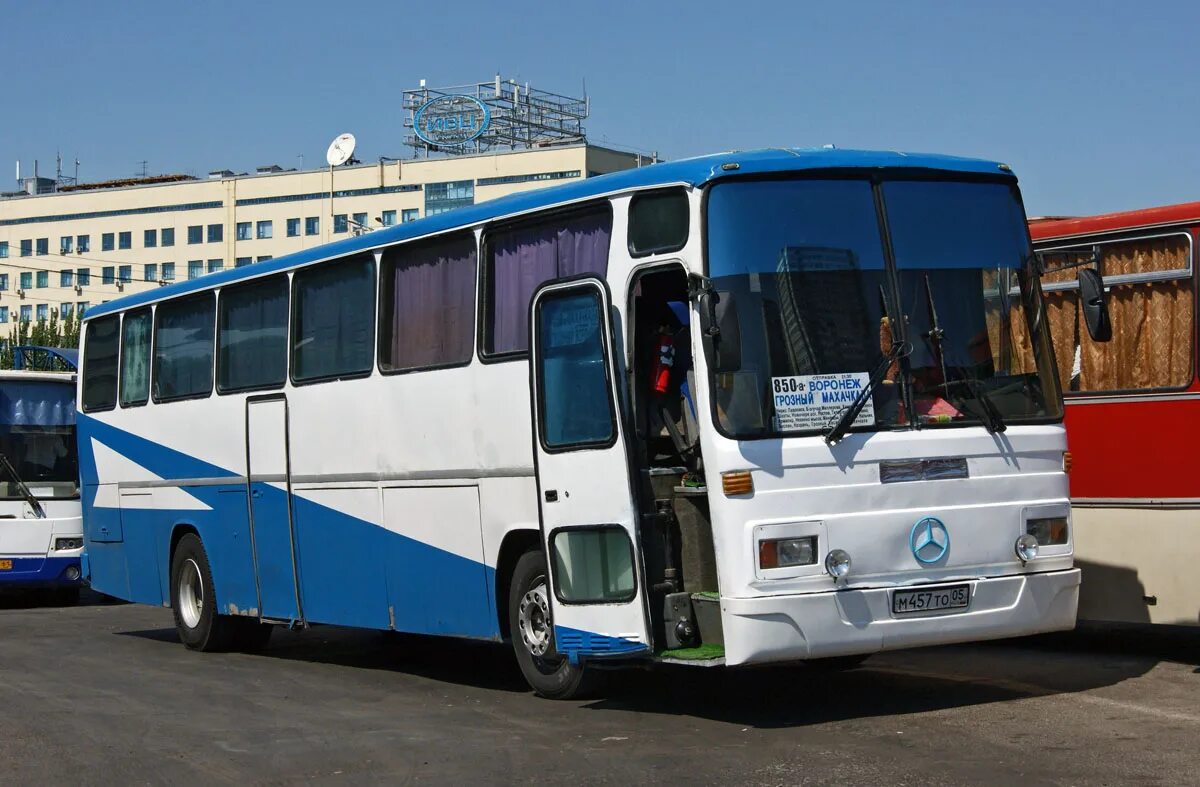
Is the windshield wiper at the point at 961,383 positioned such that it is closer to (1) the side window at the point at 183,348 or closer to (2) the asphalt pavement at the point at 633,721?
(2) the asphalt pavement at the point at 633,721

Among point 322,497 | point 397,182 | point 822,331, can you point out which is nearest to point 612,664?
point 822,331

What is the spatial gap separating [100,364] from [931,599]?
1106 cm

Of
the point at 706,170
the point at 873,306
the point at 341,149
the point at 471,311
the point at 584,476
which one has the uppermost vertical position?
the point at 341,149

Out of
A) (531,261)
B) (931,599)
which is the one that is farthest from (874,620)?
(531,261)

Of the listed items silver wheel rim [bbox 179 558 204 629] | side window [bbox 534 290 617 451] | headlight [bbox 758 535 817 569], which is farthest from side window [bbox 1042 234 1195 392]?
silver wheel rim [bbox 179 558 204 629]

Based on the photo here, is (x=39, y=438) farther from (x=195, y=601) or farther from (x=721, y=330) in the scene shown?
Answer: (x=721, y=330)

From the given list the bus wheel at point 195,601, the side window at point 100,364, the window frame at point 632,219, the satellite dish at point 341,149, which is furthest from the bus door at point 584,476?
the satellite dish at point 341,149

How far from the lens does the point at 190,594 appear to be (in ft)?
53.6

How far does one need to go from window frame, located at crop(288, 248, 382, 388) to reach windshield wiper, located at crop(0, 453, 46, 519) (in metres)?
9.62

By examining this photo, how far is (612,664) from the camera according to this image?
10391 millimetres

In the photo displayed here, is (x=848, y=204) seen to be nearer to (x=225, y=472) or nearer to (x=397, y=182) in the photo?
(x=225, y=472)

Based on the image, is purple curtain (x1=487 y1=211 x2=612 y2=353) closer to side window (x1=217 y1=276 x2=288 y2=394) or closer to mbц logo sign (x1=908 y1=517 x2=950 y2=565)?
mbц logo sign (x1=908 y1=517 x2=950 y2=565)

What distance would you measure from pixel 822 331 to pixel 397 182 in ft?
366

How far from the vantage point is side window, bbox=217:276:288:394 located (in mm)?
14516
